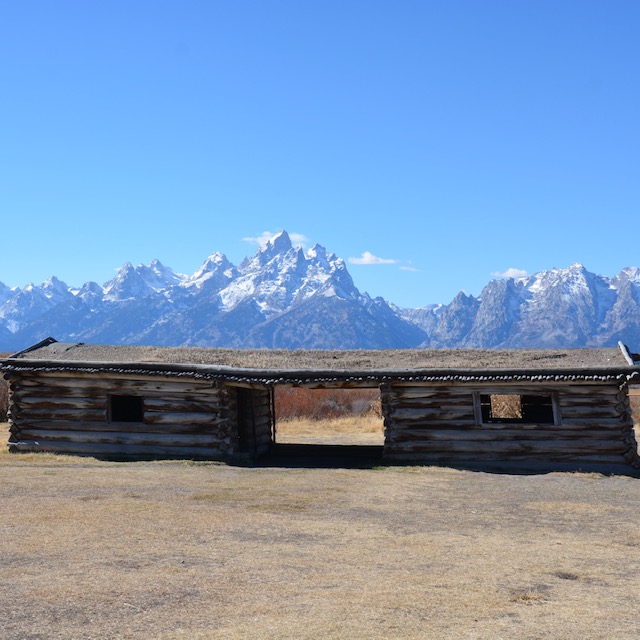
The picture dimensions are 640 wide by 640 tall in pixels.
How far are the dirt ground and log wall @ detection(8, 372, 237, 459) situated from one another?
257cm

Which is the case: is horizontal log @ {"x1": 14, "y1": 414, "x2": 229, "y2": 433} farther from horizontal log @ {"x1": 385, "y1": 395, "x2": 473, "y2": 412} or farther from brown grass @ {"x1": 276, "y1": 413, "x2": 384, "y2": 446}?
brown grass @ {"x1": 276, "y1": 413, "x2": 384, "y2": 446}

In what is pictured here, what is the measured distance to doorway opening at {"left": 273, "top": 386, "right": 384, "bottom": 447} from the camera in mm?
26266

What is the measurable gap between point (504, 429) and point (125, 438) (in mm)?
9354

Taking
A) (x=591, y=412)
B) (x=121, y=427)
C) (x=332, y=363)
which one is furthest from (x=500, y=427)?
(x=121, y=427)

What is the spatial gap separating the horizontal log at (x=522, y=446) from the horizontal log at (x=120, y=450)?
469 centimetres

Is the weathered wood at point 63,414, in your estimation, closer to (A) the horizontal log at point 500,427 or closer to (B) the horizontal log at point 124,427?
(B) the horizontal log at point 124,427

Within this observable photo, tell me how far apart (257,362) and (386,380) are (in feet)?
11.7

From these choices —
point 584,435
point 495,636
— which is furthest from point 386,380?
point 495,636

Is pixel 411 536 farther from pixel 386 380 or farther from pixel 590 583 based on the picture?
pixel 386 380

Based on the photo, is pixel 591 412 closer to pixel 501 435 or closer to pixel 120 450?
pixel 501 435

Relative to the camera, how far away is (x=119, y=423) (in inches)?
796

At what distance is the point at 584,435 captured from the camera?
1844 cm

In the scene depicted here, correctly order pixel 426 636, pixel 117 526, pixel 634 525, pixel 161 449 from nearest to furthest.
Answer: pixel 426 636, pixel 117 526, pixel 634 525, pixel 161 449

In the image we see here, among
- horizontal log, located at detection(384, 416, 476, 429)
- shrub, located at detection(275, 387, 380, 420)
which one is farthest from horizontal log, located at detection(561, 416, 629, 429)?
shrub, located at detection(275, 387, 380, 420)
